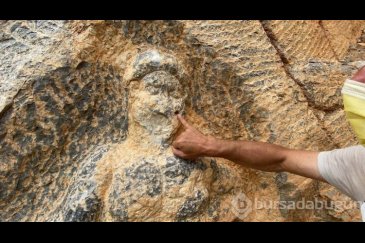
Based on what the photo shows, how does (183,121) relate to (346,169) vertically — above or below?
above

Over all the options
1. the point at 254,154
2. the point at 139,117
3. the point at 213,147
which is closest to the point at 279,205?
the point at 254,154

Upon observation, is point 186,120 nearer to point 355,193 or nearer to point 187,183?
point 187,183

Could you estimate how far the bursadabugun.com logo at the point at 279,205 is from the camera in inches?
59.7

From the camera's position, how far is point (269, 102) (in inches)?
63.1

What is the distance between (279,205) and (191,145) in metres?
0.44

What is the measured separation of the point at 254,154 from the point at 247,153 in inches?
0.8

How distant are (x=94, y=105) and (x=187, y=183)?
36 centimetres

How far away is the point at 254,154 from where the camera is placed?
1441mm

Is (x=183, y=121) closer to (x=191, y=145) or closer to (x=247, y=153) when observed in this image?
(x=191, y=145)

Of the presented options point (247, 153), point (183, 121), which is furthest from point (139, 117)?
point (247, 153)

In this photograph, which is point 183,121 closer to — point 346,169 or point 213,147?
point 213,147

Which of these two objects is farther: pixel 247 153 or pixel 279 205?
pixel 279 205

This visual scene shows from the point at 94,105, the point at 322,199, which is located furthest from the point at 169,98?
the point at 322,199

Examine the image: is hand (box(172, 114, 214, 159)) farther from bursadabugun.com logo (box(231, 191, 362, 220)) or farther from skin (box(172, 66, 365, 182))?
bursadabugun.com logo (box(231, 191, 362, 220))
